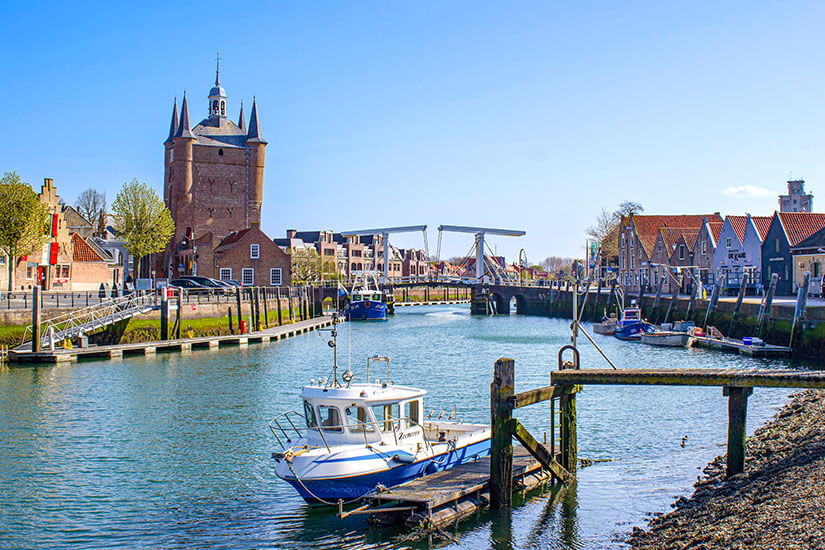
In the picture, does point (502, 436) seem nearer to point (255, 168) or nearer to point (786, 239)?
point (786, 239)

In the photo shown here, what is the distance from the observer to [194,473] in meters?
19.6

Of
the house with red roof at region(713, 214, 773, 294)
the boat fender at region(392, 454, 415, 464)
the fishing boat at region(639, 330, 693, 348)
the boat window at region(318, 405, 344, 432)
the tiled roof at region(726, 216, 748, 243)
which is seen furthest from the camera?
the tiled roof at region(726, 216, 748, 243)

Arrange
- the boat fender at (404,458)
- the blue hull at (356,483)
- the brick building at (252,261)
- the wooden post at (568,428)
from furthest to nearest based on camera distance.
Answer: the brick building at (252,261) → the wooden post at (568,428) → the boat fender at (404,458) → the blue hull at (356,483)

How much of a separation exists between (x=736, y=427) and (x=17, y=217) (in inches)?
1797

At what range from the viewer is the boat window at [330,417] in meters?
16.7

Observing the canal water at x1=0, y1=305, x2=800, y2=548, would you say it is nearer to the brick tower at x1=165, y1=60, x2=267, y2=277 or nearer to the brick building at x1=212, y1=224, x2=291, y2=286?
the brick building at x1=212, y1=224, x2=291, y2=286

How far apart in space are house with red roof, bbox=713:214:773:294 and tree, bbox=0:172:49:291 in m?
52.0

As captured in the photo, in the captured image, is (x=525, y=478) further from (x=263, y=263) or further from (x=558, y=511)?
(x=263, y=263)

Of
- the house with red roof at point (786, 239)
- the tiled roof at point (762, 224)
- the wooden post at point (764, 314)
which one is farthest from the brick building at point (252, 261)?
the wooden post at point (764, 314)

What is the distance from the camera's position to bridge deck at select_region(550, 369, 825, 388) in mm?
15523

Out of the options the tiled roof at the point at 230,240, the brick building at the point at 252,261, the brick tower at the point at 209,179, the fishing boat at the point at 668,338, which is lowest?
the fishing boat at the point at 668,338

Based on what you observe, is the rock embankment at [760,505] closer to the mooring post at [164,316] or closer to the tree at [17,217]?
the mooring post at [164,316]

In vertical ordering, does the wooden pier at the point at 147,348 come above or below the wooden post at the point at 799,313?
below

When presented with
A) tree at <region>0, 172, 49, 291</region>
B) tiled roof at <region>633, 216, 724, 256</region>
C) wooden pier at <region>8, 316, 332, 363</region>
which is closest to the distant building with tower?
tiled roof at <region>633, 216, 724, 256</region>
